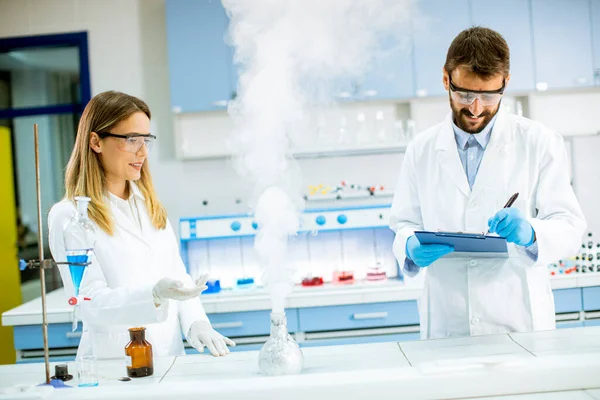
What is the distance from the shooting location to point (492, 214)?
83.5 inches

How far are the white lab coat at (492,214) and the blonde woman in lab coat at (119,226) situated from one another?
0.80 metres

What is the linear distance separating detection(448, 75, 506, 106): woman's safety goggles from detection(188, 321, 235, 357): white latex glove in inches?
43.3

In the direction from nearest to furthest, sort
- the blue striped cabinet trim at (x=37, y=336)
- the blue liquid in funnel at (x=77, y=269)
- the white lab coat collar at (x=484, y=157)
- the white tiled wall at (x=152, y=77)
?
the blue liquid in funnel at (x=77, y=269)
the white lab coat collar at (x=484, y=157)
the blue striped cabinet trim at (x=37, y=336)
the white tiled wall at (x=152, y=77)

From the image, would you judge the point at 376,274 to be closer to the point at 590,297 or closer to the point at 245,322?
the point at 245,322

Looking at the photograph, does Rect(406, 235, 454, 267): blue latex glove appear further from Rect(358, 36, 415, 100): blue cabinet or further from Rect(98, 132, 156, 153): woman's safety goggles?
Rect(358, 36, 415, 100): blue cabinet

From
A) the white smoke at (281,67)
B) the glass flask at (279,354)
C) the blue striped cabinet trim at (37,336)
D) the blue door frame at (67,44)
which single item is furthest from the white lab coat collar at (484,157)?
the blue door frame at (67,44)

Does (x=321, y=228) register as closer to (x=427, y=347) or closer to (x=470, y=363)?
(x=427, y=347)

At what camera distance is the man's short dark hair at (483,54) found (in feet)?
6.36

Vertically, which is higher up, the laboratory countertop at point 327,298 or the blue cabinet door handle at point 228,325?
the laboratory countertop at point 327,298

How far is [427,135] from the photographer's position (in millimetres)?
2334

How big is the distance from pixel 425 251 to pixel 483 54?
0.66m

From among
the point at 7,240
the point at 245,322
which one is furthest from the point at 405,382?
the point at 7,240

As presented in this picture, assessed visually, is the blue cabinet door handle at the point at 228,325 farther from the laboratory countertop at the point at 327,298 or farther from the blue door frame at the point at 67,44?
the blue door frame at the point at 67,44

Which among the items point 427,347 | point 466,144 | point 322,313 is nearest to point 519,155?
point 466,144
